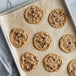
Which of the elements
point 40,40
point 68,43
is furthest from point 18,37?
point 68,43

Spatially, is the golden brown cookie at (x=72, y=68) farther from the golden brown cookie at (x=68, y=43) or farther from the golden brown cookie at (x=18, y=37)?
the golden brown cookie at (x=18, y=37)

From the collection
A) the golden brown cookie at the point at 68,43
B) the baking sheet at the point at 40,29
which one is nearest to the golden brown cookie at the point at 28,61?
the baking sheet at the point at 40,29

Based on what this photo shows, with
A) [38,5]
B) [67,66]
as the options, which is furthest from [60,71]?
[38,5]

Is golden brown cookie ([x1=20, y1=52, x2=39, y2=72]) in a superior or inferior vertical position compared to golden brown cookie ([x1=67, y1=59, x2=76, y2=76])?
superior

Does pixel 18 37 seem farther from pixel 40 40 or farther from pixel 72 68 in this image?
pixel 72 68

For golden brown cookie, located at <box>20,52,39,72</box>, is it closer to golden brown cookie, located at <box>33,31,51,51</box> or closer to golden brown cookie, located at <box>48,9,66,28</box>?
golden brown cookie, located at <box>33,31,51,51</box>

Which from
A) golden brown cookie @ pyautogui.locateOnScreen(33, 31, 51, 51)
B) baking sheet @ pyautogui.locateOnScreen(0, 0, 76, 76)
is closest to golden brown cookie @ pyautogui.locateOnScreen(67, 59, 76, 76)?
baking sheet @ pyautogui.locateOnScreen(0, 0, 76, 76)
